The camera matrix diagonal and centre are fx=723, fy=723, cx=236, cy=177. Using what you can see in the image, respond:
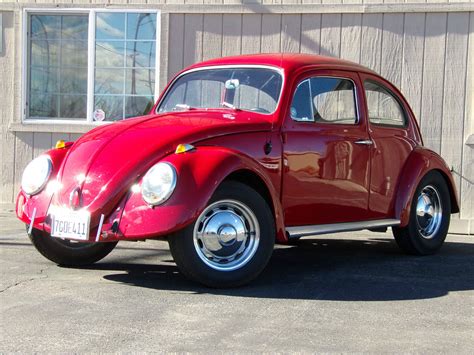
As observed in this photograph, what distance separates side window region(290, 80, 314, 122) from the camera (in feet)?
18.2

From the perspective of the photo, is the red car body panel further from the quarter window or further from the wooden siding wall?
the quarter window

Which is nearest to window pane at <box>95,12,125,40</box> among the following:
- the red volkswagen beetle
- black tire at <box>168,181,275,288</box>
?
the red volkswagen beetle

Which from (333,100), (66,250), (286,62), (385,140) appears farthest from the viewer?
(385,140)

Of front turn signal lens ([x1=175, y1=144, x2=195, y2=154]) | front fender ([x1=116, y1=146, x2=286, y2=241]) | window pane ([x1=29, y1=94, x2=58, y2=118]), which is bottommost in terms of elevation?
front fender ([x1=116, y1=146, x2=286, y2=241])

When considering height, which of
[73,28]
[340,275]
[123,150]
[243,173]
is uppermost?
[73,28]

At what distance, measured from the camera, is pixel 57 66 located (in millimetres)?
9758

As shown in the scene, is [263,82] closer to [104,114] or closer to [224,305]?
[224,305]

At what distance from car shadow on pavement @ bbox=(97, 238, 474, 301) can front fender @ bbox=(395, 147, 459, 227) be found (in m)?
0.44

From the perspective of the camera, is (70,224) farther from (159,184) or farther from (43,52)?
(43,52)

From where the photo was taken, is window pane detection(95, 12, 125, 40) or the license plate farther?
window pane detection(95, 12, 125, 40)

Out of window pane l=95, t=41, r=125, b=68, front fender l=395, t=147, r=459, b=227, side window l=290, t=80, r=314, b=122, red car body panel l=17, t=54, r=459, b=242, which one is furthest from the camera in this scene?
window pane l=95, t=41, r=125, b=68

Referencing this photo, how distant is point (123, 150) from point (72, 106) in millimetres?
5141

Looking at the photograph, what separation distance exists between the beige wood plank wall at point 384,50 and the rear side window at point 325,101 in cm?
300

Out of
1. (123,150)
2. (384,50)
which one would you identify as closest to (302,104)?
(123,150)
